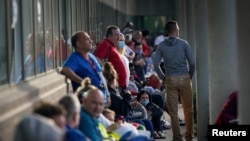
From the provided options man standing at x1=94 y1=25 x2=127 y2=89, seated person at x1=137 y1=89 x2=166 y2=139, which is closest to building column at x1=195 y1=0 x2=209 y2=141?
seated person at x1=137 y1=89 x2=166 y2=139

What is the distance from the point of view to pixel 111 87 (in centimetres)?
1181

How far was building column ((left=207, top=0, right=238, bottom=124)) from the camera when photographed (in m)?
13.1

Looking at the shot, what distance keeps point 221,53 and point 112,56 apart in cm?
163

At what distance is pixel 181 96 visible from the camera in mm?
13898

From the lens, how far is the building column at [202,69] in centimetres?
1426

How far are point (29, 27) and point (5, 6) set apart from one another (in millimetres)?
1454

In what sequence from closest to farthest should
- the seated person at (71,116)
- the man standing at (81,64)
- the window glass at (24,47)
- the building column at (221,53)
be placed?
the seated person at (71,116) → the window glass at (24,47) → the man standing at (81,64) → the building column at (221,53)

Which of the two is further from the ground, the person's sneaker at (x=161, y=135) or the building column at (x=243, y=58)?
the building column at (x=243, y=58)

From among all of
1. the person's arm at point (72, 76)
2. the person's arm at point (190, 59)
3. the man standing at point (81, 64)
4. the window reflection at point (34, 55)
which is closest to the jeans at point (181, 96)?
the person's arm at point (190, 59)

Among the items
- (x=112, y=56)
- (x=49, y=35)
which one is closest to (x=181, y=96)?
(x=112, y=56)

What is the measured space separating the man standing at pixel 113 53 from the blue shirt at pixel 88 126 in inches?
196

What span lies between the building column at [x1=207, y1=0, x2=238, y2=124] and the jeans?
0.52 meters

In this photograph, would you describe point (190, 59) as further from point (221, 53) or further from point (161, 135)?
point (161, 135)

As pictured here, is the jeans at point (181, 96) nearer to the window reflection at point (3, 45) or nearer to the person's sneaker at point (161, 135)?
the person's sneaker at point (161, 135)
